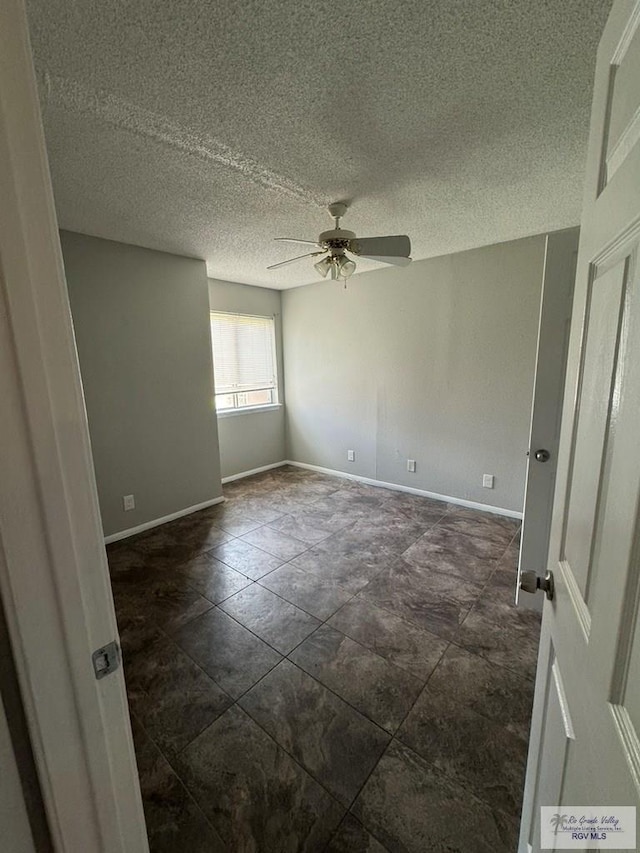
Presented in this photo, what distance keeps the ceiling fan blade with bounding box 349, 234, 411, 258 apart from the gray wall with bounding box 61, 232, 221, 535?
1.84m

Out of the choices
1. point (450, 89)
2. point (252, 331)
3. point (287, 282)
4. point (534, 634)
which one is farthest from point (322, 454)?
point (450, 89)

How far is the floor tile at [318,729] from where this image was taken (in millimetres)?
1217

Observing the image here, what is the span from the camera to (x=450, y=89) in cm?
127

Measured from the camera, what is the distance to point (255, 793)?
3.82 feet

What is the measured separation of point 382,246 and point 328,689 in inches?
93.6

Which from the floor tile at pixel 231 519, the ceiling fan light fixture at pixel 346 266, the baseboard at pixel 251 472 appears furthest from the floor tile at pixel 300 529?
the ceiling fan light fixture at pixel 346 266

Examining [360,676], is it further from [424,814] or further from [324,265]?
[324,265]

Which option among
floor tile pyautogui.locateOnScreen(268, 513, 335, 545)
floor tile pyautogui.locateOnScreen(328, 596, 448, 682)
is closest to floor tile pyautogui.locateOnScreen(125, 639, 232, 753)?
floor tile pyautogui.locateOnScreen(328, 596, 448, 682)

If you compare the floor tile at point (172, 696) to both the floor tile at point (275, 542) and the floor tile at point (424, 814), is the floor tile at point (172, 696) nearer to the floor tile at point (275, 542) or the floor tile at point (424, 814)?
the floor tile at point (424, 814)

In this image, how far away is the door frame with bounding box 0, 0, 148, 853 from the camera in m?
0.44

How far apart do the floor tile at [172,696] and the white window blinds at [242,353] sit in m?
2.91

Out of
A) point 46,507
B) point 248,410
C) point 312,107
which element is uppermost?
point 312,107

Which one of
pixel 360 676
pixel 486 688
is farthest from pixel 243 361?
pixel 486 688

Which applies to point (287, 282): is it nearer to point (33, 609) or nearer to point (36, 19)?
point (36, 19)
